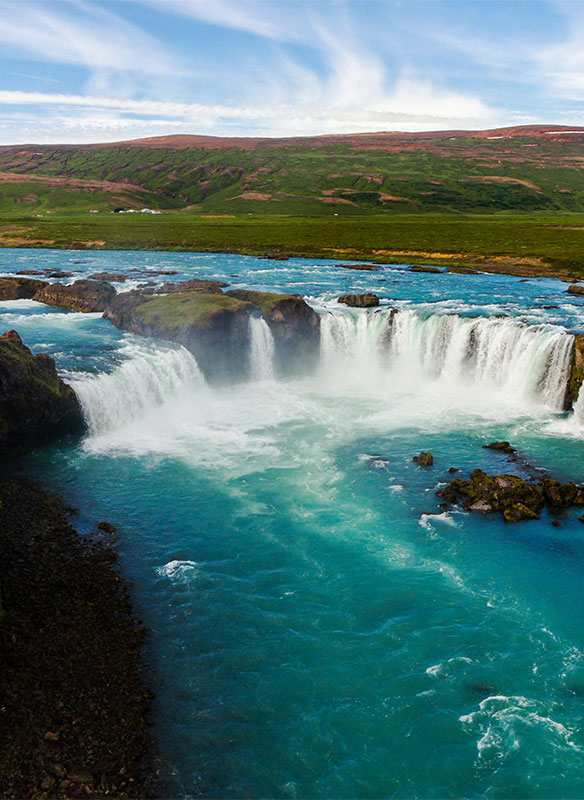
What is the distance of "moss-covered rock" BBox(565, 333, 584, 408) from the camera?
133ft

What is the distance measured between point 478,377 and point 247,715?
A: 118 feet

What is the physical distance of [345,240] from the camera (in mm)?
125125

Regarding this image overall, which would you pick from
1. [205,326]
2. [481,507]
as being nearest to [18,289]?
[205,326]

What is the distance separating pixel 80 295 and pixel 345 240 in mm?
74644

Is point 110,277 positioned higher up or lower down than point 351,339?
higher up

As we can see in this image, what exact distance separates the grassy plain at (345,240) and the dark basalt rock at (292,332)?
4413 centimetres

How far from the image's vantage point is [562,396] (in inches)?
1641

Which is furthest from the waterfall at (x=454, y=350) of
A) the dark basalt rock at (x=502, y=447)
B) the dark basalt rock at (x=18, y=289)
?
the dark basalt rock at (x=18, y=289)

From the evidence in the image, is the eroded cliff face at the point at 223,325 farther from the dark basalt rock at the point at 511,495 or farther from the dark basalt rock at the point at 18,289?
the dark basalt rock at the point at 511,495

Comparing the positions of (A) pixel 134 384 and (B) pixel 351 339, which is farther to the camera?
(B) pixel 351 339

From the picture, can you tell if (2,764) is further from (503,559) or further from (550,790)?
(503,559)

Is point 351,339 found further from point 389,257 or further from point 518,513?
point 389,257

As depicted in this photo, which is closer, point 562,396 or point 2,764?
point 2,764

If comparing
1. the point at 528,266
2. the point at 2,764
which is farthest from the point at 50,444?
the point at 528,266
